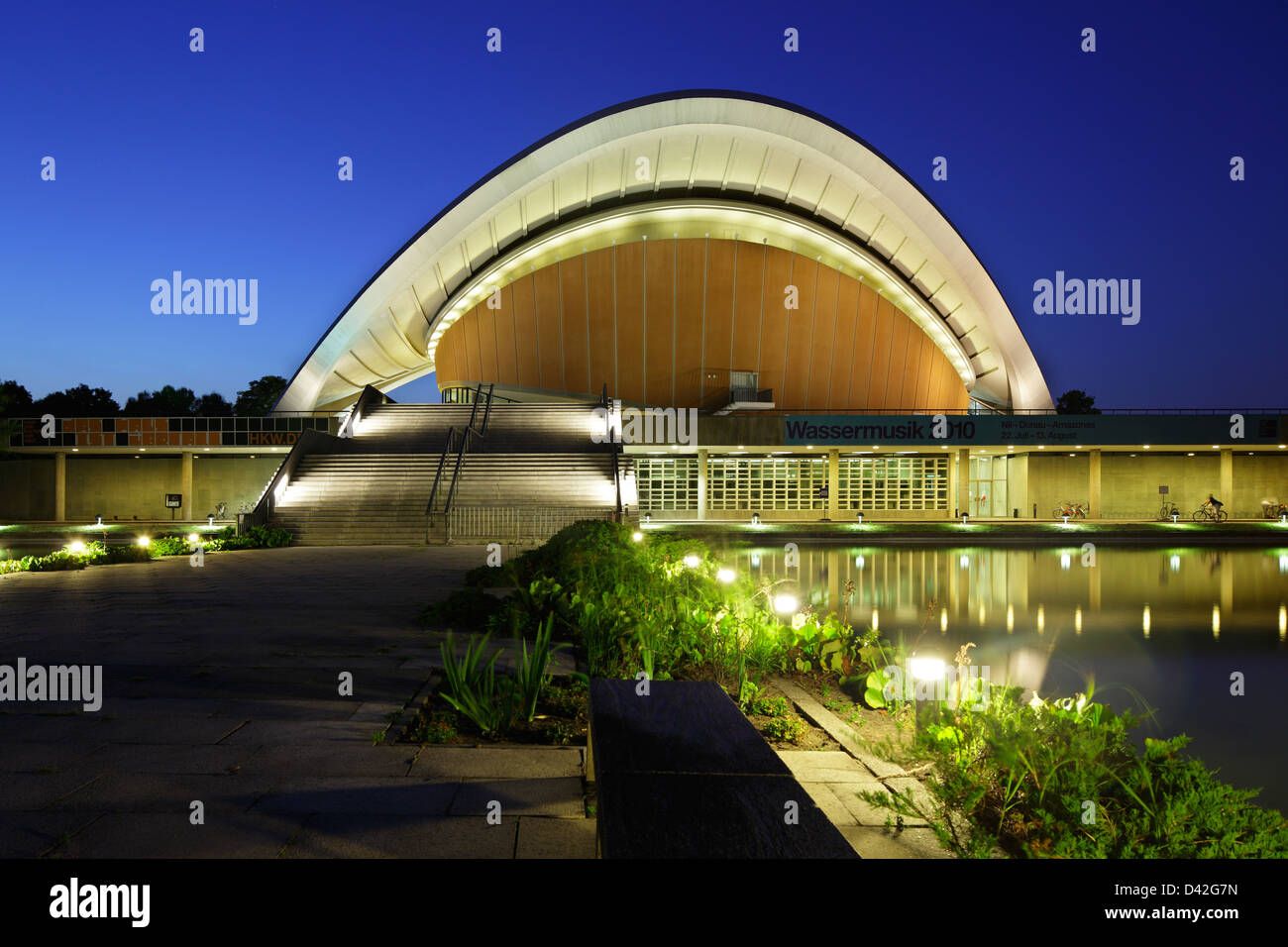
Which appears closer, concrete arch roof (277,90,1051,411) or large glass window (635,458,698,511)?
large glass window (635,458,698,511)

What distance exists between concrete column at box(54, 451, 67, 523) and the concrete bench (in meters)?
39.0

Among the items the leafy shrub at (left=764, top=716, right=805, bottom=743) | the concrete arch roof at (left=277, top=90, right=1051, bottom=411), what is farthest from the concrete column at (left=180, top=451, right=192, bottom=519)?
the leafy shrub at (left=764, top=716, right=805, bottom=743)

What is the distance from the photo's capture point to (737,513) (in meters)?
35.4

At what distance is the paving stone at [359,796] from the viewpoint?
351 centimetres

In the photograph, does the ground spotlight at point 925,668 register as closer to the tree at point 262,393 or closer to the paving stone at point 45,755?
the paving stone at point 45,755

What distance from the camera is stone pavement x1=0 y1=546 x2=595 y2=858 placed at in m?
3.22

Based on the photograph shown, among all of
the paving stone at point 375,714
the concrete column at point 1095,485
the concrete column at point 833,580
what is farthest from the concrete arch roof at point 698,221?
the paving stone at point 375,714

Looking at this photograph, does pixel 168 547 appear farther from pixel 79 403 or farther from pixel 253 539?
pixel 79 403

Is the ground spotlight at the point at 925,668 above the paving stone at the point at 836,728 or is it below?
above

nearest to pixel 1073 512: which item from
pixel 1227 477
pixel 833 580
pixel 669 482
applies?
pixel 1227 477

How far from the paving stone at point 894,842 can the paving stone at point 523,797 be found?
125 cm

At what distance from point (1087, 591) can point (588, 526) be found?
848 cm

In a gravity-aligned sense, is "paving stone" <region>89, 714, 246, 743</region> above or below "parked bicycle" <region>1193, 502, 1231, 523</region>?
below

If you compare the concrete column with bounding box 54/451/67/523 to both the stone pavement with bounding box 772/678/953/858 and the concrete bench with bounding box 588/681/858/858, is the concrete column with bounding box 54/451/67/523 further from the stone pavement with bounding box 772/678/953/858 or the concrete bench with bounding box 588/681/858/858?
the concrete bench with bounding box 588/681/858/858
